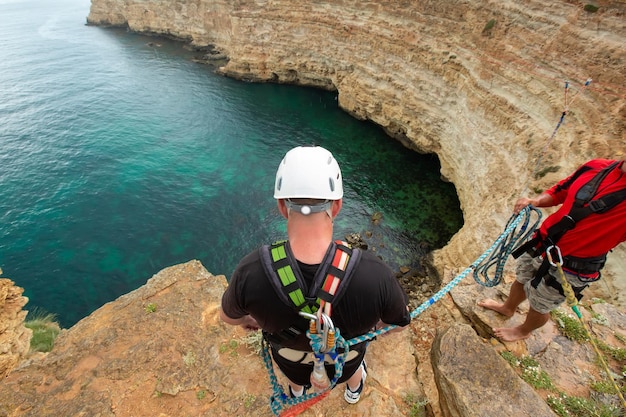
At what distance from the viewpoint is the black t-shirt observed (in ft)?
7.63

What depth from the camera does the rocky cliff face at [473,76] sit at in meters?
12.3

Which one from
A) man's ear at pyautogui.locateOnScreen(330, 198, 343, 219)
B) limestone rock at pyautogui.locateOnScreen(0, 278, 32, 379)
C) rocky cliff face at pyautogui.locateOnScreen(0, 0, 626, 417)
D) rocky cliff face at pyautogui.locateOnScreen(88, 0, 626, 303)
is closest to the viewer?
man's ear at pyautogui.locateOnScreen(330, 198, 343, 219)

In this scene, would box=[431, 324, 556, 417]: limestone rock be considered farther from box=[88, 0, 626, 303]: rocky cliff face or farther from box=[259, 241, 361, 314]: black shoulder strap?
box=[88, 0, 626, 303]: rocky cliff face

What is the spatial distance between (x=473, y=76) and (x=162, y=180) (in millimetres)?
23495

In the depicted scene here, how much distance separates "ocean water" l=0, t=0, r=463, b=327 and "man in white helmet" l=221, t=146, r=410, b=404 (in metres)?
15.2

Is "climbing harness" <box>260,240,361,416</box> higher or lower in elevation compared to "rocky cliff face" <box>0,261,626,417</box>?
higher

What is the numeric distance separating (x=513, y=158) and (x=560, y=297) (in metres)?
13.2

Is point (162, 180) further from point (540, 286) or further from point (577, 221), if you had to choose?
point (577, 221)

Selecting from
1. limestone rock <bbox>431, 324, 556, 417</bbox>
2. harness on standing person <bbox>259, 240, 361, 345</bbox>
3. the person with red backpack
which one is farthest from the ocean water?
harness on standing person <bbox>259, 240, 361, 345</bbox>

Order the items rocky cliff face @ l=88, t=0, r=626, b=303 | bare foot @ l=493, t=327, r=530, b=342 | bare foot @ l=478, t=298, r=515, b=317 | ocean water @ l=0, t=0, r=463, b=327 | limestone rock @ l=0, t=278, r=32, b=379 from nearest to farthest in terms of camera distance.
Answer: bare foot @ l=493, t=327, r=530, b=342, bare foot @ l=478, t=298, r=515, b=317, limestone rock @ l=0, t=278, r=32, b=379, rocky cliff face @ l=88, t=0, r=626, b=303, ocean water @ l=0, t=0, r=463, b=327

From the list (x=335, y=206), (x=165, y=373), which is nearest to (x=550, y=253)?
(x=335, y=206)

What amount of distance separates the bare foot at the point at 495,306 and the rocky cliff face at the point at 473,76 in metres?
Answer: 5.85

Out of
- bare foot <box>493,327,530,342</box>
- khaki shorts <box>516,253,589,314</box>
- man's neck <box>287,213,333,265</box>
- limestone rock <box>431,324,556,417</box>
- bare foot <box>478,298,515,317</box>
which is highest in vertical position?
man's neck <box>287,213,333,265</box>

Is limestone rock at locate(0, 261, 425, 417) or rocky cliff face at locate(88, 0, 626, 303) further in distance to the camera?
rocky cliff face at locate(88, 0, 626, 303)
